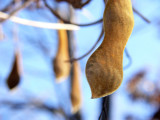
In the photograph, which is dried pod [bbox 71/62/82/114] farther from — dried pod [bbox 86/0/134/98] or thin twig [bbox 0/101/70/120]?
thin twig [bbox 0/101/70/120]

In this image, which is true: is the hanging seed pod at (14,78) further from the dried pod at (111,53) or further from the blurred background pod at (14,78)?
the dried pod at (111,53)

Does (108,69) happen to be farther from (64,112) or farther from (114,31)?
(64,112)

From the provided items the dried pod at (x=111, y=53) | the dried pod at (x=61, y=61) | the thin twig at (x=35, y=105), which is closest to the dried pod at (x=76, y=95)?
the dried pod at (x=61, y=61)

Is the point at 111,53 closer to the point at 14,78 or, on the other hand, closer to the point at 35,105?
the point at 14,78

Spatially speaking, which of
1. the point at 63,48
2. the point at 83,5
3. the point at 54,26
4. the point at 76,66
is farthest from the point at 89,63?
the point at 76,66

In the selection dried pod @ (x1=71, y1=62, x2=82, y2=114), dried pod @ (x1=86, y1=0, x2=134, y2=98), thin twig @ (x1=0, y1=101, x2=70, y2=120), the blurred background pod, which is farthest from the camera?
thin twig @ (x1=0, y1=101, x2=70, y2=120)

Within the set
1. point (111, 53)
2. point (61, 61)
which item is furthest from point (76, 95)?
point (111, 53)

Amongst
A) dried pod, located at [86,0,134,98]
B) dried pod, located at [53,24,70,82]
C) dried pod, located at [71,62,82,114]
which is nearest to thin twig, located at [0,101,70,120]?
dried pod, located at [71,62,82,114]

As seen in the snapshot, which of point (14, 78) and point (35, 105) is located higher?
point (14, 78)

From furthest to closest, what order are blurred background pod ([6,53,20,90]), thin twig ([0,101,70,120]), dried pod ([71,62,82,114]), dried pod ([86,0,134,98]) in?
thin twig ([0,101,70,120]) < dried pod ([71,62,82,114]) < blurred background pod ([6,53,20,90]) < dried pod ([86,0,134,98])
